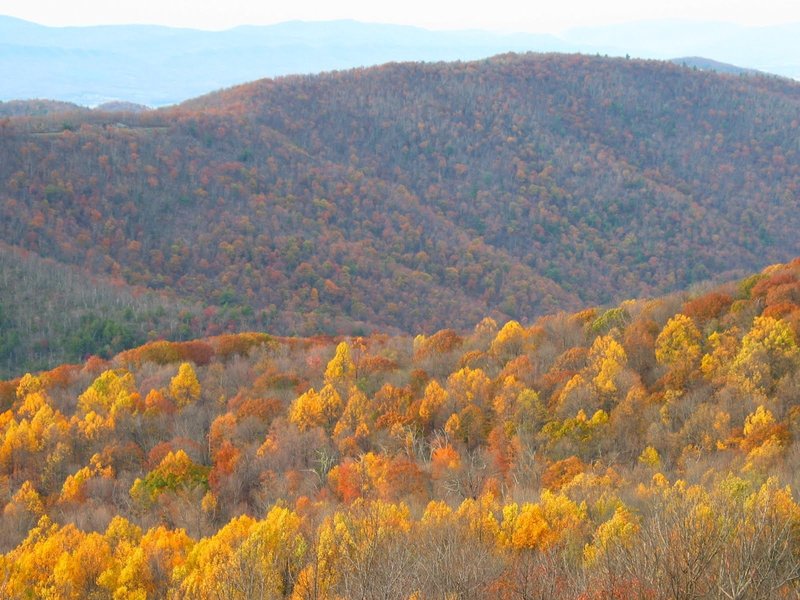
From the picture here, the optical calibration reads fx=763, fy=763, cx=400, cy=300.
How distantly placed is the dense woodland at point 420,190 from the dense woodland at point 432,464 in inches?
1659

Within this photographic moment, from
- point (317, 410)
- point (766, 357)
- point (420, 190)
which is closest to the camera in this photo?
point (766, 357)

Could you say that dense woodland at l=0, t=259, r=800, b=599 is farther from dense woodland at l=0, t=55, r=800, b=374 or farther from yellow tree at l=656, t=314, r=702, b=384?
dense woodland at l=0, t=55, r=800, b=374

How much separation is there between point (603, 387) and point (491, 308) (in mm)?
79277

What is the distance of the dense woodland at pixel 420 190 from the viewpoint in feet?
354

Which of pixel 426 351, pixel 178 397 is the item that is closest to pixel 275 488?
pixel 178 397

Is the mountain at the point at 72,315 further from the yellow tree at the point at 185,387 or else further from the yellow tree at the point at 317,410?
the yellow tree at the point at 317,410

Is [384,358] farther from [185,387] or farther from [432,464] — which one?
[432,464]

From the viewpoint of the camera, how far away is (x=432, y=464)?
3547 centimetres

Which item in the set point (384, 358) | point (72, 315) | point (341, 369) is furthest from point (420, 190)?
point (341, 369)

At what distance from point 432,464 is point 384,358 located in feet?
55.5

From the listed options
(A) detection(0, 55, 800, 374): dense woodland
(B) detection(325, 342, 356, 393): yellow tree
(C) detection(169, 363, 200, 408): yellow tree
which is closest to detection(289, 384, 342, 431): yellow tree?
(B) detection(325, 342, 356, 393): yellow tree

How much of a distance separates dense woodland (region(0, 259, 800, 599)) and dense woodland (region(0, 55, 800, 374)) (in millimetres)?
42148

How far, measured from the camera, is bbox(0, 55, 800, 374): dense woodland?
108 m

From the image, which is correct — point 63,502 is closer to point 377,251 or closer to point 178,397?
point 178,397
